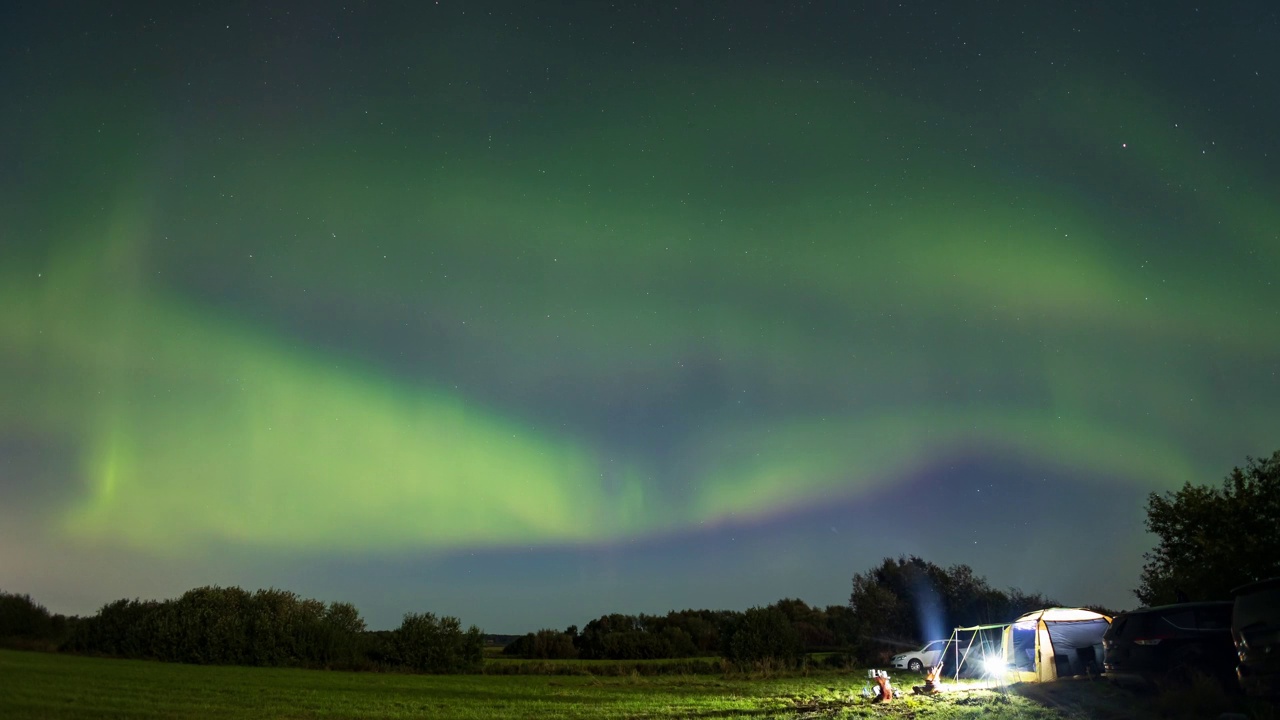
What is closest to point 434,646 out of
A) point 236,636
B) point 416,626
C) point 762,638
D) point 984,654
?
point 416,626

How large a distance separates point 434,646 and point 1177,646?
5952cm

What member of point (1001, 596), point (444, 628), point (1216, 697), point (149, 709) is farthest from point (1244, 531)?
point (444, 628)

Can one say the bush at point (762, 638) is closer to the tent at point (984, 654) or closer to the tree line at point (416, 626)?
the tree line at point (416, 626)

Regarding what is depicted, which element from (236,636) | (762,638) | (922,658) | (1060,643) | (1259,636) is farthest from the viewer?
(762,638)

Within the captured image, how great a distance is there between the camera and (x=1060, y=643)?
29.1m

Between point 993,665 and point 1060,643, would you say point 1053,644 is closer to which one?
point 1060,643

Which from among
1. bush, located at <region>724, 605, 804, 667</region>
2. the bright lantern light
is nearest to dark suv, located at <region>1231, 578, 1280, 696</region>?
the bright lantern light

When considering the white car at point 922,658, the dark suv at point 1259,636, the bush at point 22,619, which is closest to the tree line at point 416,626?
the bush at point 22,619

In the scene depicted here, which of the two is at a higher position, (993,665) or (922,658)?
(993,665)

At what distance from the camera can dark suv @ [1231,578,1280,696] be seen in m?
12.2

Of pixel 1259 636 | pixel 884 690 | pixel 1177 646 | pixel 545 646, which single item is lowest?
pixel 545 646

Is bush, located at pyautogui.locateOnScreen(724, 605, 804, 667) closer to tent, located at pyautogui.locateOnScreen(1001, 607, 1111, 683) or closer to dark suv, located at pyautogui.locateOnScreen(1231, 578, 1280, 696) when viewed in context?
tent, located at pyautogui.locateOnScreen(1001, 607, 1111, 683)

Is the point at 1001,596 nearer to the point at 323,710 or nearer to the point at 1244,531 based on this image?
the point at 1244,531

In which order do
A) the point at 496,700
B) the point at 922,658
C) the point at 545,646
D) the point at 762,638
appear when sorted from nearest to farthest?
the point at 496,700 → the point at 922,658 → the point at 762,638 → the point at 545,646
